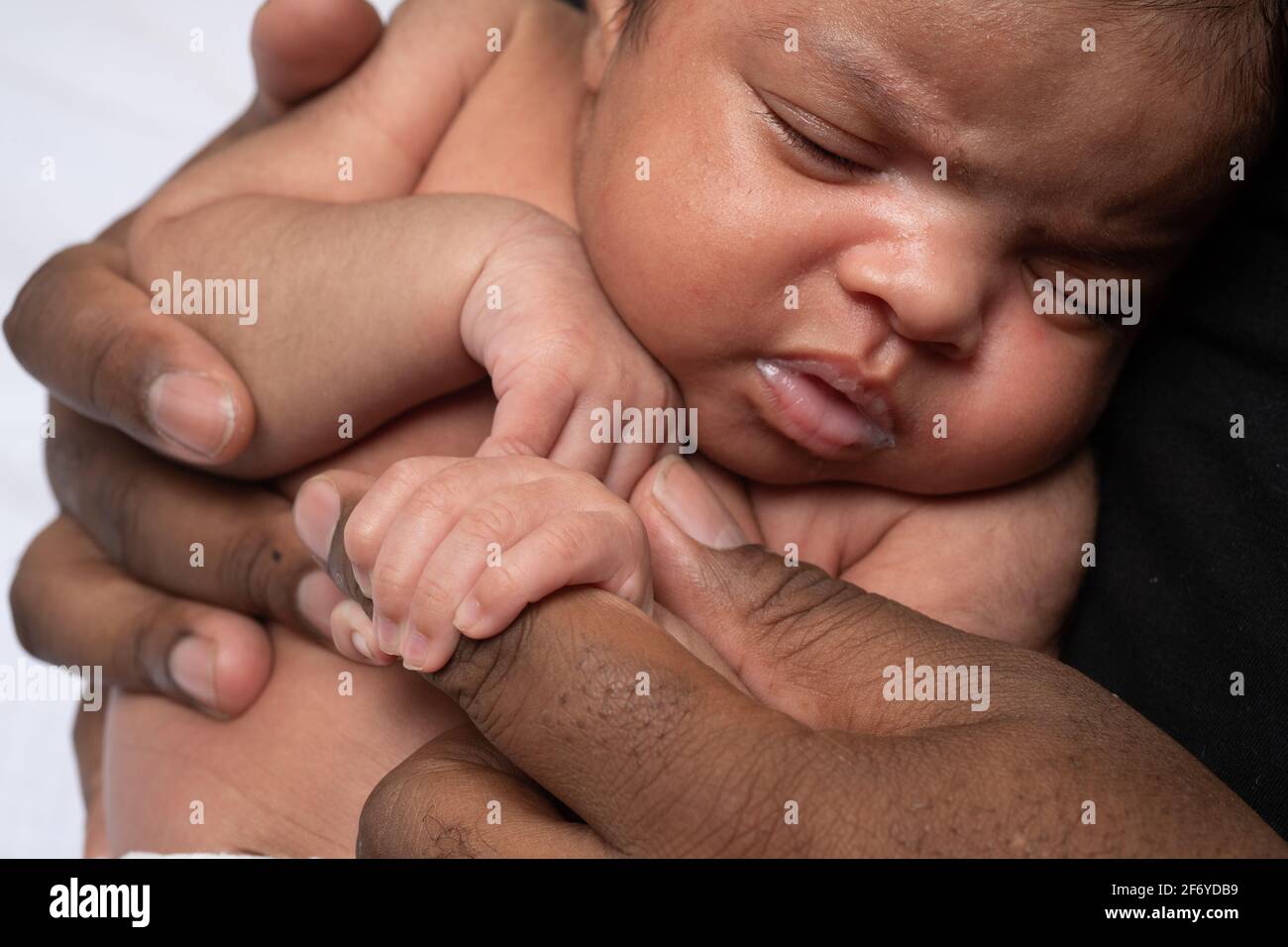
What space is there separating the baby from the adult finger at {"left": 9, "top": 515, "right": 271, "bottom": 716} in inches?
2.5

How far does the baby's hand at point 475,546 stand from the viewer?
1.07m

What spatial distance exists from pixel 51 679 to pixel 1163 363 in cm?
220

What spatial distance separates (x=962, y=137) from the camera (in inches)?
52.9

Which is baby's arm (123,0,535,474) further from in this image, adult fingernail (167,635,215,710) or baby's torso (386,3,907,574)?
adult fingernail (167,635,215,710)

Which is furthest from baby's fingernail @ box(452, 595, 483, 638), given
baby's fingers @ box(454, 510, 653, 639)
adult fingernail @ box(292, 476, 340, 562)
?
adult fingernail @ box(292, 476, 340, 562)

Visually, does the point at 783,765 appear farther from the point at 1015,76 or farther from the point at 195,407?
the point at 195,407

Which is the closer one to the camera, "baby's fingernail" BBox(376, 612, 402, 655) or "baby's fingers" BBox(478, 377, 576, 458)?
"baby's fingernail" BBox(376, 612, 402, 655)

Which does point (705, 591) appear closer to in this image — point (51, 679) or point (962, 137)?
point (962, 137)

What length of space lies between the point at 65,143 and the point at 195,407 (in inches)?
69.4

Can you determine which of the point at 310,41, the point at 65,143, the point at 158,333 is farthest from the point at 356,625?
the point at 65,143

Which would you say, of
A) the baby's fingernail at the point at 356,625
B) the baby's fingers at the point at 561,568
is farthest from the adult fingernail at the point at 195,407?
the baby's fingers at the point at 561,568

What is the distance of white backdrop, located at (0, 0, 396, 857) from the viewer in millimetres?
2527

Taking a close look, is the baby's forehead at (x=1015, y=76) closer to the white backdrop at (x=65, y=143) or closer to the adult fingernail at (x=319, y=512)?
the adult fingernail at (x=319, y=512)
